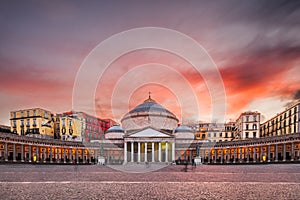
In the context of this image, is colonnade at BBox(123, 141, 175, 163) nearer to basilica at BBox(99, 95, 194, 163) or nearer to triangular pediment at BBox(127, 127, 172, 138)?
basilica at BBox(99, 95, 194, 163)

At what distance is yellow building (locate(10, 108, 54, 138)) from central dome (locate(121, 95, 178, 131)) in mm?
26127

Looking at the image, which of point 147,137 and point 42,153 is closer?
point 42,153

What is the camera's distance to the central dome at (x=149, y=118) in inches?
3558

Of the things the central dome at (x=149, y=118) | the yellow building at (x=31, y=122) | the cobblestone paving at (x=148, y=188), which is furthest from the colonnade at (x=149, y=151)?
the cobblestone paving at (x=148, y=188)

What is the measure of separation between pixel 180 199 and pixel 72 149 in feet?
237

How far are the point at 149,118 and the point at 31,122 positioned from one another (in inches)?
1522

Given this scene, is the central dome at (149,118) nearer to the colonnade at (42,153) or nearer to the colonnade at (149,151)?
the colonnade at (149,151)

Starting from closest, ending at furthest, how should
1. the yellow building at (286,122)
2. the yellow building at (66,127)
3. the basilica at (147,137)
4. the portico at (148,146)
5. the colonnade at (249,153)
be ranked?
the colonnade at (249,153)
the portico at (148,146)
the basilica at (147,137)
the yellow building at (286,122)
the yellow building at (66,127)

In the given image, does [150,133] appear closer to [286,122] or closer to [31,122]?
[31,122]

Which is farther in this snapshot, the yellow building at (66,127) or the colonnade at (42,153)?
the yellow building at (66,127)

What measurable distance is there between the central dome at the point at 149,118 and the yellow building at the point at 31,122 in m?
26.1

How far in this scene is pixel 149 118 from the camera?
9019 cm

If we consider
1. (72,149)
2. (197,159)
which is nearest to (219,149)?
(197,159)

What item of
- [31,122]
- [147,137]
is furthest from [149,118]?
[31,122]
